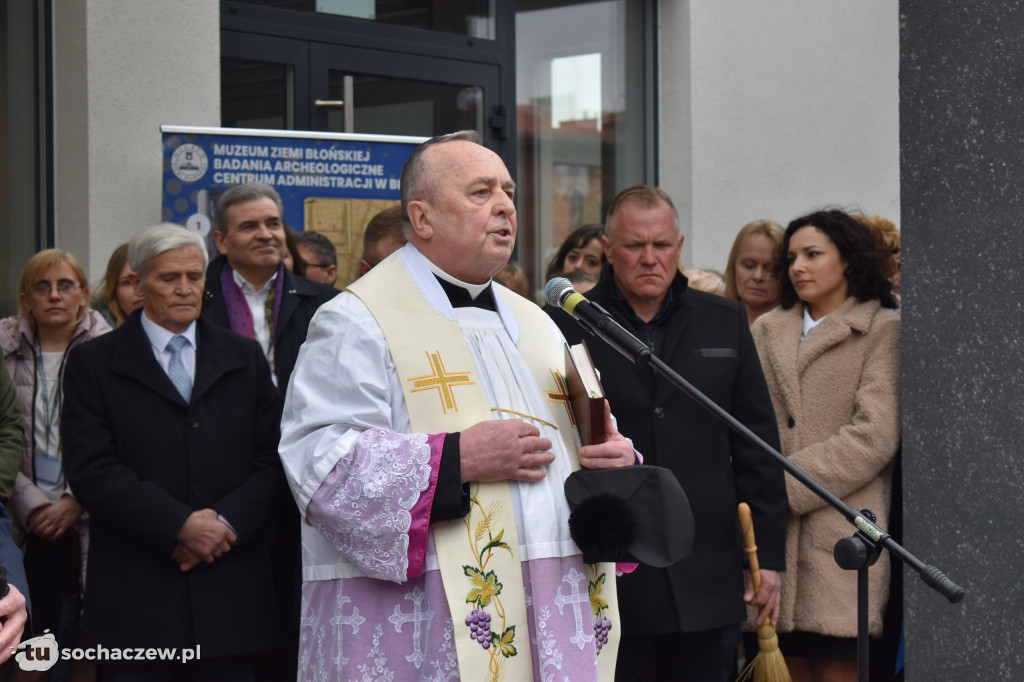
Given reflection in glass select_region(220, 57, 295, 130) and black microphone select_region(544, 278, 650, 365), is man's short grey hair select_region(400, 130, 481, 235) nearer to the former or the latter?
black microphone select_region(544, 278, 650, 365)

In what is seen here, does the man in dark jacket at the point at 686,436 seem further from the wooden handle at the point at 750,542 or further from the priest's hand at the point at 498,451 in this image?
the priest's hand at the point at 498,451

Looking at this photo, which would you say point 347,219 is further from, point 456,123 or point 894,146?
point 894,146

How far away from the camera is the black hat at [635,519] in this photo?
2957 mm

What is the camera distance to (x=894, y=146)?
31.4 feet

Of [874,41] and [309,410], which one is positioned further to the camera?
[874,41]

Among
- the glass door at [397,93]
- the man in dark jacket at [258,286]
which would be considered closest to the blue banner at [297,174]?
the glass door at [397,93]

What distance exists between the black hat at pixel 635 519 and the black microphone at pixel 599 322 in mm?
302

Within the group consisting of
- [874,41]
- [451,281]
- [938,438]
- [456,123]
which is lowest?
[938,438]

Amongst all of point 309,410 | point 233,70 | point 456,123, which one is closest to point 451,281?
point 309,410

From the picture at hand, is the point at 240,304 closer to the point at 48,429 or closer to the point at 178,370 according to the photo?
the point at 178,370

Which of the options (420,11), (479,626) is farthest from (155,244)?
(420,11)

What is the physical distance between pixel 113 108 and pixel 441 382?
3717 millimetres

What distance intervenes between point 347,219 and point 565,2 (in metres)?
3.00
